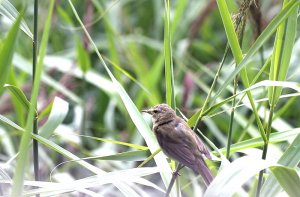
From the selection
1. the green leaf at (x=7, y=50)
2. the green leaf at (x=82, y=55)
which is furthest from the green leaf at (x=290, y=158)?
the green leaf at (x=82, y=55)

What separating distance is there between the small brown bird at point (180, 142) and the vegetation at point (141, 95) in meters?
0.04

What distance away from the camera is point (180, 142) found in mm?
2195

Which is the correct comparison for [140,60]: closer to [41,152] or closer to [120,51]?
[120,51]

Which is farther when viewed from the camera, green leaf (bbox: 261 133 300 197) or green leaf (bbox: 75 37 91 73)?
green leaf (bbox: 75 37 91 73)

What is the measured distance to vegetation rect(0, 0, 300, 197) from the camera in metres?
1.81

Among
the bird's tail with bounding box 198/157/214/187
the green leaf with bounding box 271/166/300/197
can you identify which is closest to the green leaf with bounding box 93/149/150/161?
the bird's tail with bounding box 198/157/214/187

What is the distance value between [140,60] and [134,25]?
1.24 metres

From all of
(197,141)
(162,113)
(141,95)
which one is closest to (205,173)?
(197,141)

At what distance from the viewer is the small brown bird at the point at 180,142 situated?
2080mm

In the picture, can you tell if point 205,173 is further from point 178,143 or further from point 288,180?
point 288,180

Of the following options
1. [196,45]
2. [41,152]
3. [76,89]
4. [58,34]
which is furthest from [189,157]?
[58,34]

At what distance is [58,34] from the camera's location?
5.30m

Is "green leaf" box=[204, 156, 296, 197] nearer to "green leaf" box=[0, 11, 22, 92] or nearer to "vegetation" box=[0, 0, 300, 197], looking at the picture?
"vegetation" box=[0, 0, 300, 197]

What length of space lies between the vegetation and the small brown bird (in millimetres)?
43
